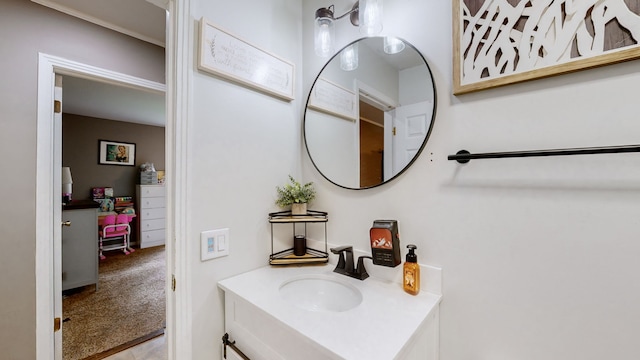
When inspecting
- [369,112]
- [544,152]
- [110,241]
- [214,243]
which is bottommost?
[110,241]

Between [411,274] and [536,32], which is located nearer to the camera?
[536,32]

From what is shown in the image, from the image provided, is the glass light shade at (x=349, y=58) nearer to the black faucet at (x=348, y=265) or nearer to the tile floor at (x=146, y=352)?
the black faucet at (x=348, y=265)

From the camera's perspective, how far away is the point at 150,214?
465 centimetres

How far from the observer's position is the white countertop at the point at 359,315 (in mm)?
596

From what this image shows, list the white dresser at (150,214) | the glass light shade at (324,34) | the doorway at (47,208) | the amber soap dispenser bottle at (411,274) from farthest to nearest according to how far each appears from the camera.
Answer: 1. the white dresser at (150,214)
2. the doorway at (47,208)
3. the glass light shade at (324,34)
4. the amber soap dispenser bottle at (411,274)

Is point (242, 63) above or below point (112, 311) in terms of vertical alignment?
above

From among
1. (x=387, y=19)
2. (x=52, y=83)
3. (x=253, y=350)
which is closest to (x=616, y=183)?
(x=387, y=19)

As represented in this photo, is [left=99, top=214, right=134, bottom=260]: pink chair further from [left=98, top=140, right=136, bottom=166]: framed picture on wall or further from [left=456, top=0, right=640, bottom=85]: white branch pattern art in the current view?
[left=456, top=0, right=640, bottom=85]: white branch pattern art

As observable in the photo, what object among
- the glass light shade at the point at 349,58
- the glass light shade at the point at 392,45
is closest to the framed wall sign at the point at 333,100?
the glass light shade at the point at 349,58

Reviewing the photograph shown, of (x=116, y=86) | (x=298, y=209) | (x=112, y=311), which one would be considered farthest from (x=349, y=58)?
(x=112, y=311)

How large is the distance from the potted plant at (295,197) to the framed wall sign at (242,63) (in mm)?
491

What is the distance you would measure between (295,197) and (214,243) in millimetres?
434

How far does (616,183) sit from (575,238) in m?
0.17

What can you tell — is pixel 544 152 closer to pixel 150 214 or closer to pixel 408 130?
pixel 408 130
